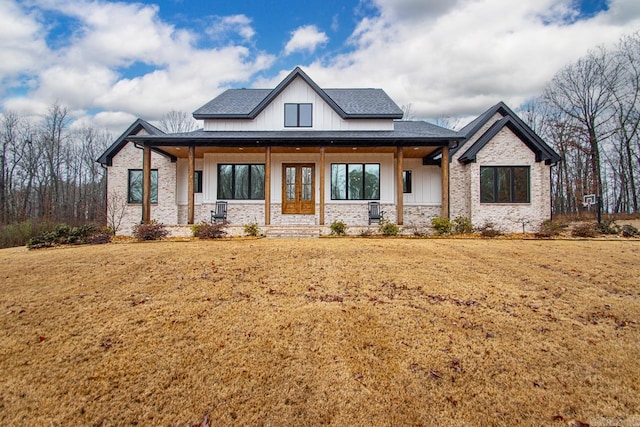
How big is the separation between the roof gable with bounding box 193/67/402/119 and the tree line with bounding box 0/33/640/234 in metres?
10.4

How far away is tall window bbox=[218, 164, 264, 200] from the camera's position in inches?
566

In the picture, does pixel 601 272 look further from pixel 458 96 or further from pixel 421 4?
pixel 458 96

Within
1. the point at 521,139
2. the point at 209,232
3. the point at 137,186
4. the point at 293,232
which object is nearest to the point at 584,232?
the point at 521,139

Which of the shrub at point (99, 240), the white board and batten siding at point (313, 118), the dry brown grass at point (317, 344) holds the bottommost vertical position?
the dry brown grass at point (317, 344)

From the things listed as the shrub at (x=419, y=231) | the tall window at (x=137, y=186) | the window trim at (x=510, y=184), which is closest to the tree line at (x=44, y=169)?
the tall window at (x=137, y=186)

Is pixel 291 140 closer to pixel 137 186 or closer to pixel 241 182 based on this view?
pixel 241 182

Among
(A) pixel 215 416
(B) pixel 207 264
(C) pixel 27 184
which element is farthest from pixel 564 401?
(C) pixel 27 184

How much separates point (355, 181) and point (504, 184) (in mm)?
6330

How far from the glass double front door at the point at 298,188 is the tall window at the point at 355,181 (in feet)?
3.30

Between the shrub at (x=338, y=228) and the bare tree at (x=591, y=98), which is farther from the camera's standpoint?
the bare tree at (x=591, y=98)

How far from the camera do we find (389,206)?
46.6ft

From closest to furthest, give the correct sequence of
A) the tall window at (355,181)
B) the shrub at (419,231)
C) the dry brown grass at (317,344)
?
1. the dry brown grass at (317,344)
2. the shrub at (419,231)
3. the tall window at (355,181)

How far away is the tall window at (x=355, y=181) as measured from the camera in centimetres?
1434

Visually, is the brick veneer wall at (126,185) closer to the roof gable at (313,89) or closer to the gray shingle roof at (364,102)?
the roof gable at (313,89)
